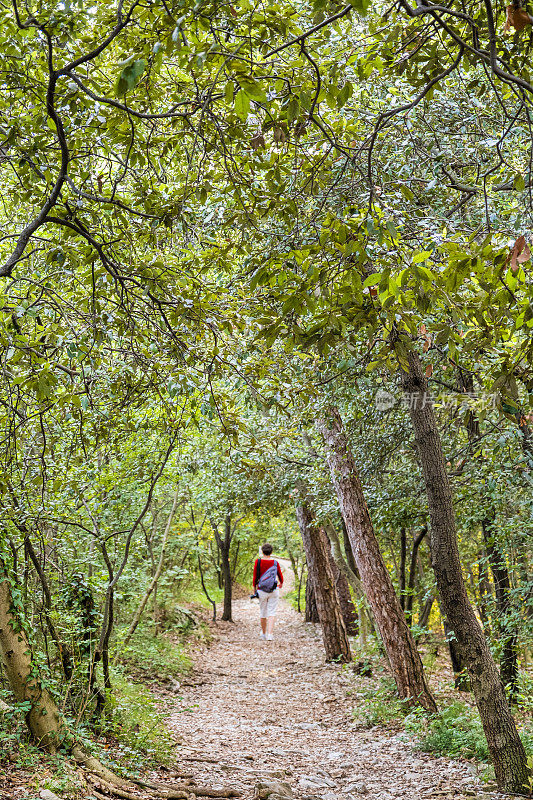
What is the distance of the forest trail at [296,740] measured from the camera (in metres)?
5.91

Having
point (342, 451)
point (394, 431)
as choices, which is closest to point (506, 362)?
point (394, 431)

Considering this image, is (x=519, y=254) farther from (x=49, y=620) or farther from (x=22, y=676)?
(x=49, y=620)

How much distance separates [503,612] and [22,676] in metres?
5.10

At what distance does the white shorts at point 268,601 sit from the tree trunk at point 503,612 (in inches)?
220

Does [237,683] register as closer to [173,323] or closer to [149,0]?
[173,323]

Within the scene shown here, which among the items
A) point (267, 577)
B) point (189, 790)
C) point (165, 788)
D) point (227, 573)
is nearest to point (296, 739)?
point (189, 790)

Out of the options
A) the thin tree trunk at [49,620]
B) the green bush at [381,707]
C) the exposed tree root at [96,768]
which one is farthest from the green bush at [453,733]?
the thin tree trunk at [49,620]

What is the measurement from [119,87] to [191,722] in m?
8.61

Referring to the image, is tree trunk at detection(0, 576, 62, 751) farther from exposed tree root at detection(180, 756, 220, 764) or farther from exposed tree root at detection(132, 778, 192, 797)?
exposed tree root at detection(180, 756, 220, 764)

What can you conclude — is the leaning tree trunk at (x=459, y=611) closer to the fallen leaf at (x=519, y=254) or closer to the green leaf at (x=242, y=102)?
the fallen leaf at (x=519, y=254)

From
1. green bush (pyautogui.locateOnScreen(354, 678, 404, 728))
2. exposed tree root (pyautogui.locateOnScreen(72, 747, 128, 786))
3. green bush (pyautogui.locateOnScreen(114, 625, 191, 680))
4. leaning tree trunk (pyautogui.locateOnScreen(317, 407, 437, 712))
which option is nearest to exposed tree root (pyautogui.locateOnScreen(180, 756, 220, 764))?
exposed tree root (pyautogui.locateOnScreen(72, 747, 128, 786))

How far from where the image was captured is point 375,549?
368 inches

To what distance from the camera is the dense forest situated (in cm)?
299

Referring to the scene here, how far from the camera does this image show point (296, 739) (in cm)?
802
